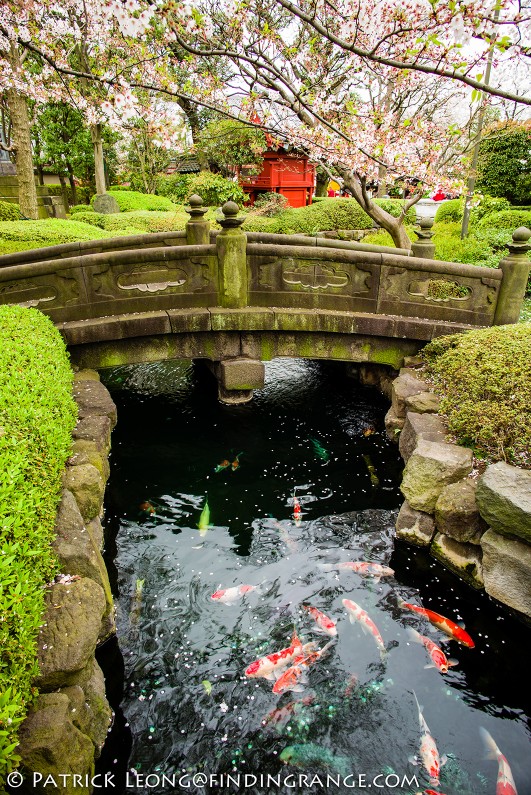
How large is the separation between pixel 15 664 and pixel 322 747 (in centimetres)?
233

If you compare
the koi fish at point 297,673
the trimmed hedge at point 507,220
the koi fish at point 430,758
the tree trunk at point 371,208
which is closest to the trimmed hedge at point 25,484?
the koi fish at point 297,673

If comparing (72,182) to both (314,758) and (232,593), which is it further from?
(314,758)

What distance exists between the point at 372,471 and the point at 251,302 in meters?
3.30

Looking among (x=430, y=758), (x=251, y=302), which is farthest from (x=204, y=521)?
(x=251, y=302)

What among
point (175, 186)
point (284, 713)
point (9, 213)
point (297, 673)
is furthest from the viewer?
point (175, 186)

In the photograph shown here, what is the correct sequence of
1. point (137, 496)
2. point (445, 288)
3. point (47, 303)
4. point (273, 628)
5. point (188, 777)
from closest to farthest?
point (188, 777)
point (273, 628)
point (137, 496)
point (47, 303)
point (445, 288)

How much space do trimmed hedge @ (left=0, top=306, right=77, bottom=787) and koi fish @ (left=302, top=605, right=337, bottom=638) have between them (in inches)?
96.1

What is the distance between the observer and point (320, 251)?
7.76 metres

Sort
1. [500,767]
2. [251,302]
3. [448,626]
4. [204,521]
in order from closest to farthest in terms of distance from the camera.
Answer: [500,767] → [448,626] → [204,521] → [251,302]

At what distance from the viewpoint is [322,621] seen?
4.75m

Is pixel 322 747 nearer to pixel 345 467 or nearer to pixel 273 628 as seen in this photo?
pixel 273 628

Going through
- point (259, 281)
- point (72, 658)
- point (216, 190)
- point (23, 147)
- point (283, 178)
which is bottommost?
point (72, 658)

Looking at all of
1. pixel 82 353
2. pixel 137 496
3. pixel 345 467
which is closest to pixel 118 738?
pixel 137 496

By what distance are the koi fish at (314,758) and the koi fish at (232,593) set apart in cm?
151
